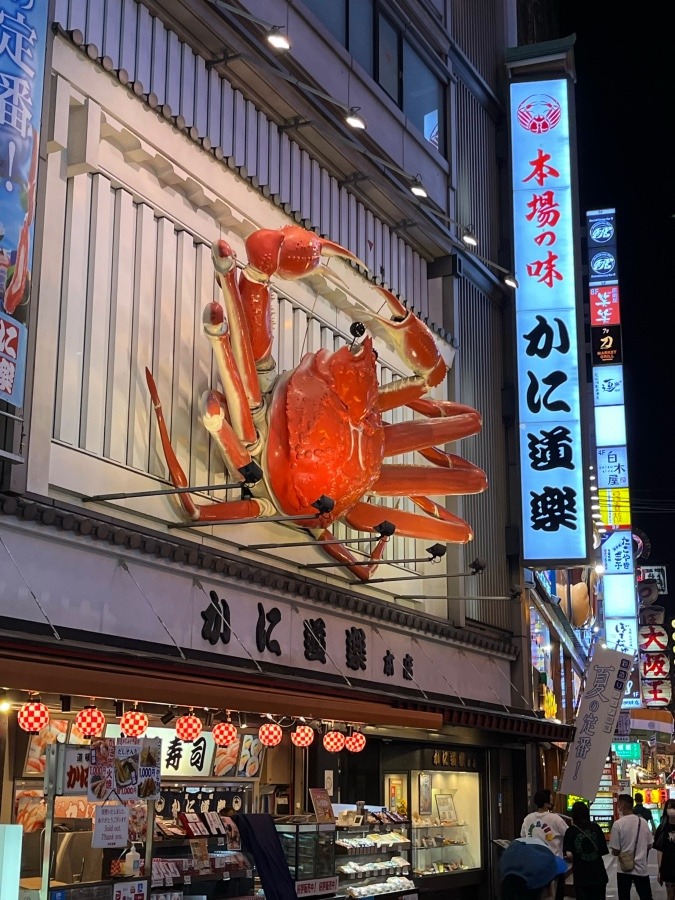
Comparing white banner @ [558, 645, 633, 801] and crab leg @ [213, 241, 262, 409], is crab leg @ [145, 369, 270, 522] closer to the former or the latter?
crab leg @ [213, 241, 262, 409]

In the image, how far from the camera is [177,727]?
11.1 meters

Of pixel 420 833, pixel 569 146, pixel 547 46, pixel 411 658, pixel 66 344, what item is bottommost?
pixel 420 833

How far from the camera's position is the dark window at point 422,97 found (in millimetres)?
17891

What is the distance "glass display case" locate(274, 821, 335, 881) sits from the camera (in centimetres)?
1203

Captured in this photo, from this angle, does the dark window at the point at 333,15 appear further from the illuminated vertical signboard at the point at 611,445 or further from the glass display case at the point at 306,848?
the illuminated vertical signboard at the point at 611,445

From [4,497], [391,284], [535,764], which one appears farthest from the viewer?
[535,764]

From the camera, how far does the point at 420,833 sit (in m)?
16.1

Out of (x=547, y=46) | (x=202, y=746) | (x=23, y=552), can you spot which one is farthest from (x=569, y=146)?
(x=23, y=552)

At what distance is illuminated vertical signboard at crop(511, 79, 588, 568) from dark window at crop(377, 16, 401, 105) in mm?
3058

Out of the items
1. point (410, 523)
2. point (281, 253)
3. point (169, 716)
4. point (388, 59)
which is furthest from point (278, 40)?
point (169, 716)

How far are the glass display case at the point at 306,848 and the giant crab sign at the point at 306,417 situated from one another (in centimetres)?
306

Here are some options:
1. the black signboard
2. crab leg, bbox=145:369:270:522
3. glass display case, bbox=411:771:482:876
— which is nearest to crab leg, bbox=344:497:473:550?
Answer: crab leg, bbox=145:369:270:522

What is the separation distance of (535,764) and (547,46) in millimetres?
12821

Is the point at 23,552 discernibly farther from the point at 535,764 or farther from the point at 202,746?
the point at 535,764
